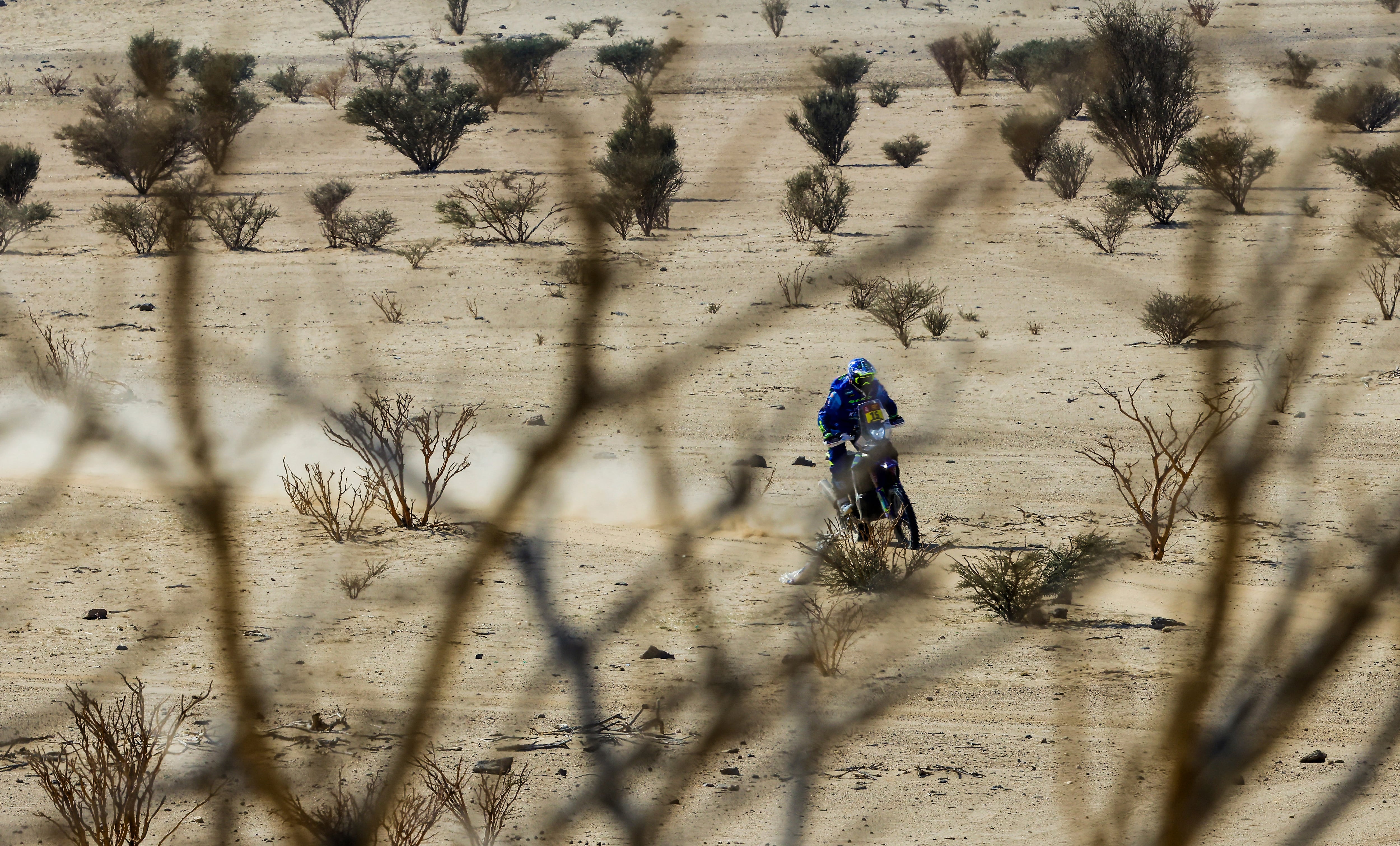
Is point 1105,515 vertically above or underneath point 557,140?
underneath

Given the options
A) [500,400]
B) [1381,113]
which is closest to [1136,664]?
[500,400]

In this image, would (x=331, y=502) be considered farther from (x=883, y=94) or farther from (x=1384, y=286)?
(x=883, y=94)

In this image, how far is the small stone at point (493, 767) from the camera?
223 inches

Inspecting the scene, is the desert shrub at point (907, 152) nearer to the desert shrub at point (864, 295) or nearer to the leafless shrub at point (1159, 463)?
the desert shrub at point (864, 295)

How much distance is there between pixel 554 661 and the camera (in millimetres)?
7062

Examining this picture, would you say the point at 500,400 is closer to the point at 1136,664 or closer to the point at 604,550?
the point at 604,550

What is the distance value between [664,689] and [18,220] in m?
21.2

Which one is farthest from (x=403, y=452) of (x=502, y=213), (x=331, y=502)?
(x=502, y=213)

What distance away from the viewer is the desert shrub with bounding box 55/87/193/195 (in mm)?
1600

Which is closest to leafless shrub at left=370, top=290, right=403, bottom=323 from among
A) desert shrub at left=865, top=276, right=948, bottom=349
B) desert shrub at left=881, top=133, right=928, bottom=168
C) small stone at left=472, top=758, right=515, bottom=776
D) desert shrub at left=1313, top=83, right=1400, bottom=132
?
desert shrub at left=865, top=276, right=948, bottom=349

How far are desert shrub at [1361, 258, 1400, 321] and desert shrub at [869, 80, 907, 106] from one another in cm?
1919

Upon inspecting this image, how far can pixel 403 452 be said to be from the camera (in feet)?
27.6

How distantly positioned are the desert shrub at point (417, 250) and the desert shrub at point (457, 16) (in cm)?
1773

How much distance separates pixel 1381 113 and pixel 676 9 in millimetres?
31499
